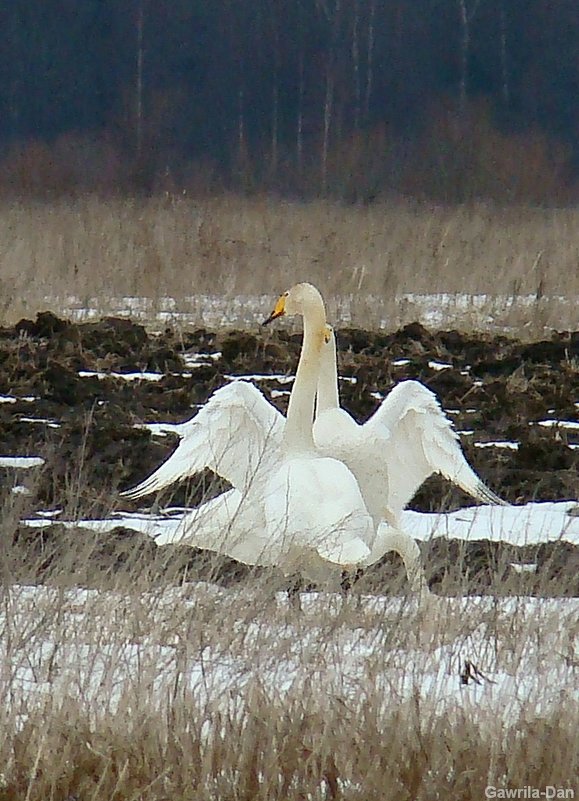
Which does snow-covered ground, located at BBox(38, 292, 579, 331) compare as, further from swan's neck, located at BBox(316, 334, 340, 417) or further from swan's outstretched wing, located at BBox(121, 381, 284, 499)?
swan's outstretched wing, located at BBox(121, 381, 284, 499)

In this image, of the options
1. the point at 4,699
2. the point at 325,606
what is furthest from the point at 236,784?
the point at 325,606

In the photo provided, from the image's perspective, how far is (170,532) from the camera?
5.53 metres

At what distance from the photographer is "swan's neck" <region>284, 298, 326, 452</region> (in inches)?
242

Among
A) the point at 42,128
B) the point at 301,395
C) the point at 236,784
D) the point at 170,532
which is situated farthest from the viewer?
the point at 42,128

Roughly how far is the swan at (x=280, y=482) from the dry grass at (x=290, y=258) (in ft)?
20.2

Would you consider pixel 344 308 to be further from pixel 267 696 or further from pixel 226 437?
pixel 267 696

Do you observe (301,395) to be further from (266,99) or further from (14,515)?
(266,99)

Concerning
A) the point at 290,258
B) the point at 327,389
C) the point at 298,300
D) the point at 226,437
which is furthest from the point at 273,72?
the point at 226,437

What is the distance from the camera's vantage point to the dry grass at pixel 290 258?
13.3 meters

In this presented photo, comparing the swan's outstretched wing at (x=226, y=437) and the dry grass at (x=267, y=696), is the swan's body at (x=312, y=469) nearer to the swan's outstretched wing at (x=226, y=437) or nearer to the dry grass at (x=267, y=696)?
the swan's outstretched wing at (x=226, y=437)

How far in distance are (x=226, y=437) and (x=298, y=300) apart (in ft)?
3.05

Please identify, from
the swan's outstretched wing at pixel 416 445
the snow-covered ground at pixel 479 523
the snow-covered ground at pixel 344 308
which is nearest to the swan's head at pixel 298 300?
the swan's outstretched wing at pixel 416 445

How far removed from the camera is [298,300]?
7.03m

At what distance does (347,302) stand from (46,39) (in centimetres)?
2295
